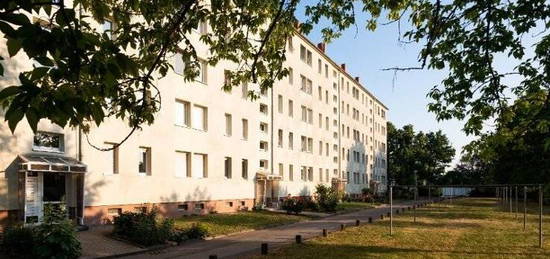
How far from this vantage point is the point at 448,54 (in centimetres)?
1019

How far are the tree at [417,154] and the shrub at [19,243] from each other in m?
83.7

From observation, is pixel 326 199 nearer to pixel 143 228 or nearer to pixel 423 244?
pixel 423 244

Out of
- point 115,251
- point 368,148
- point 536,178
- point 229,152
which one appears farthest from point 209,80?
point 368,148

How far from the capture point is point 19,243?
615 inches

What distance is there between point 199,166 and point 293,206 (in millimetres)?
7438

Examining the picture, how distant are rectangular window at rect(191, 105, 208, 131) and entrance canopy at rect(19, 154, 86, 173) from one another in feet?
33.8

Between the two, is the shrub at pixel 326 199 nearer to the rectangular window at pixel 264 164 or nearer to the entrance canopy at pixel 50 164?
the rectangular window at pixel 264 164

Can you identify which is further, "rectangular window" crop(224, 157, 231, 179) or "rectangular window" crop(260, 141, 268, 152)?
"rectangular window" crop(260, 141, 268, 152)

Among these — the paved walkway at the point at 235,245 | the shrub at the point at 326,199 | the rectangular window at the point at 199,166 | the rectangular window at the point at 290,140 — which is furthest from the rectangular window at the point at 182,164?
the rectangular window at the point at 290,140

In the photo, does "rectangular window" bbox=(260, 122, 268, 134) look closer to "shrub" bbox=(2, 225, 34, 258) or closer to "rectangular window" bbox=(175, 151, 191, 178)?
"rectangular window" bbox=(175, 151, 191, 178)

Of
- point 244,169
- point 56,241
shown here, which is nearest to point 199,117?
point 244,169

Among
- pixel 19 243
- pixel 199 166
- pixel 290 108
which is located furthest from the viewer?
pixel 290 108

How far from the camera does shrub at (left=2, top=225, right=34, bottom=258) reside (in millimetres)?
15523

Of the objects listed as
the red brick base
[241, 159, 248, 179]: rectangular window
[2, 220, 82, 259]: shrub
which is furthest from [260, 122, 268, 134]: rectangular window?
[2, 220, 82, 259]: shrub
